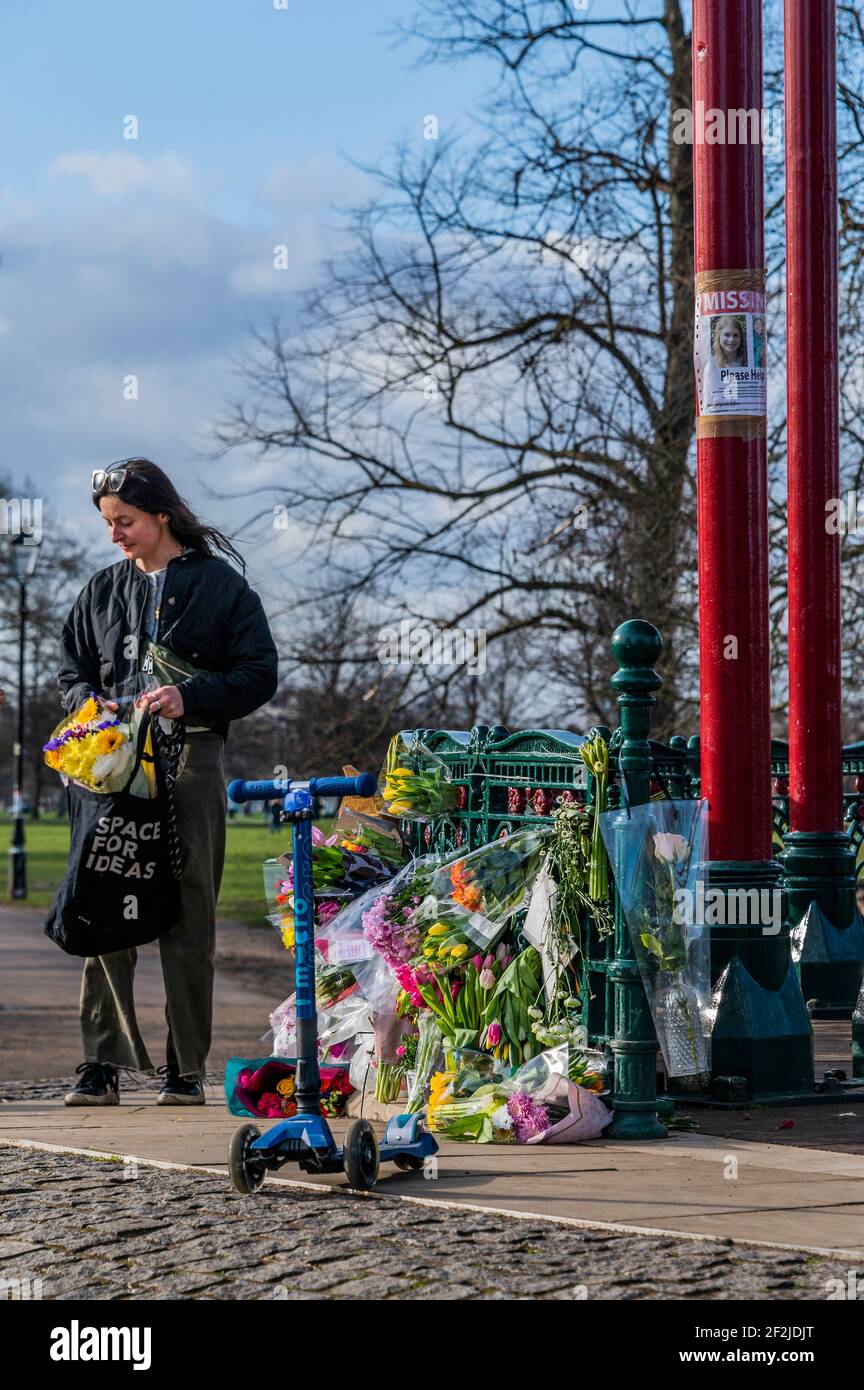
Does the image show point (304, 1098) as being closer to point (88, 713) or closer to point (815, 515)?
point (88, 713)

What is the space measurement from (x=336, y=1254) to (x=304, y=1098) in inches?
31.0

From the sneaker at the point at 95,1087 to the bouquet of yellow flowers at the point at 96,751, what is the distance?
1.06m

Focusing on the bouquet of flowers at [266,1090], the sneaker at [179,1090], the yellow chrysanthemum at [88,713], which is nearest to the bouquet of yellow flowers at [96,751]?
the yellow chrysanthemum at [88,713]

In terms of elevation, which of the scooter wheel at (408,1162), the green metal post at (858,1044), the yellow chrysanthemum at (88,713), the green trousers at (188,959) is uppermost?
the yellow chrysanthemum at (88,713)

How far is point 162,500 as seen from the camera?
20.8 feet

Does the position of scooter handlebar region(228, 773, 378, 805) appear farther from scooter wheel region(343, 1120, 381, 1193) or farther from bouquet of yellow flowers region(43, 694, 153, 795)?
bouquet of yellow flowers region(43, 694, 153, 795)

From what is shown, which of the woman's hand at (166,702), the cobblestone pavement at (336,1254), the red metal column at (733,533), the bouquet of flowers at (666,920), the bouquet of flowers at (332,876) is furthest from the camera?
the bouquet of flowers at (332,876)

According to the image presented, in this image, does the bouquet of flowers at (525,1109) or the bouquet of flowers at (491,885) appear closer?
the bouquet of flowers at (525,1109)

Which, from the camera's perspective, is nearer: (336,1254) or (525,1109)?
(336,1254)

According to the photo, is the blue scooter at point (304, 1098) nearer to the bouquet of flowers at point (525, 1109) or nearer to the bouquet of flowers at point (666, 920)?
the bouquet of flowers at point (525, 1109)

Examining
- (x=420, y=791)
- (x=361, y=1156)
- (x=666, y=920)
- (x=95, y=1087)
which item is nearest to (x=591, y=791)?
(x=666, y=920)

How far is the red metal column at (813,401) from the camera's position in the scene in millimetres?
8359

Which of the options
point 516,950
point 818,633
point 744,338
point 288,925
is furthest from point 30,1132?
point 818,633
